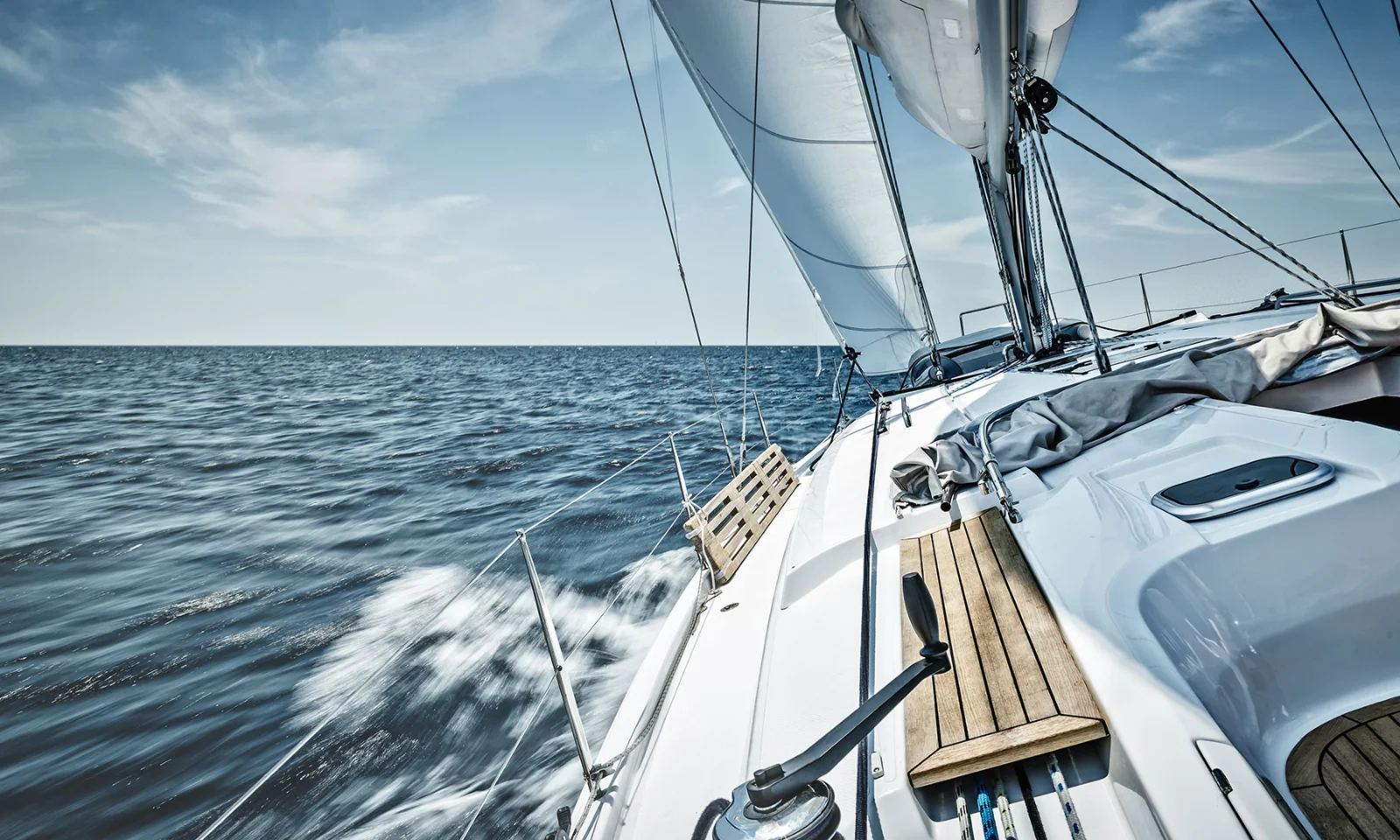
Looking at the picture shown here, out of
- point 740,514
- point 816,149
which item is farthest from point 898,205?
point 740,514

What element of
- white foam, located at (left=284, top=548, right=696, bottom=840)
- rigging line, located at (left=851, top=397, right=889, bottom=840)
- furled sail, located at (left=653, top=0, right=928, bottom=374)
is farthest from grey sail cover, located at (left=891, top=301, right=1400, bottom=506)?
furled sail, located at (left=653, top=0, right=928, bottom=374)

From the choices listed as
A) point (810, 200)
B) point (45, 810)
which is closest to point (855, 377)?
point (810, 200)

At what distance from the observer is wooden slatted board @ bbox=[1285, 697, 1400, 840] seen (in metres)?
1.06

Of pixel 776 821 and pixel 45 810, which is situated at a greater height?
pixel 776 821

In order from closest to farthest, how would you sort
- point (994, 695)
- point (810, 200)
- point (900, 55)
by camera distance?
point (994, 695), point (900, 55), point (810, 200)

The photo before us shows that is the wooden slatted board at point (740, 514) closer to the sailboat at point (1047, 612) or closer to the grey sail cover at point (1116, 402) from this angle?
the sailboat at point (1047, 612)

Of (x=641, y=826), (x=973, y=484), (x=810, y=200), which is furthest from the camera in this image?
(x=810, y=200)

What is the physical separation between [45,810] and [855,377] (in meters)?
16.7

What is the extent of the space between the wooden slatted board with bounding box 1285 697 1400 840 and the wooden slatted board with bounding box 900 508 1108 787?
0.38 meters

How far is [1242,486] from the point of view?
1.48 metres

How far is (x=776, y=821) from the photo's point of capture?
72 cm

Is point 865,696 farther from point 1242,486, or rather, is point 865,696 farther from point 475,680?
point 475,680

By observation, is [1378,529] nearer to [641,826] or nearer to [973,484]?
[973,484]

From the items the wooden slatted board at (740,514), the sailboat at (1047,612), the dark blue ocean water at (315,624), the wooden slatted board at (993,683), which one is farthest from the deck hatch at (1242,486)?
the dark blue ocean water at (315,624)
